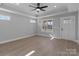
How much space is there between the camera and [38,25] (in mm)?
1974

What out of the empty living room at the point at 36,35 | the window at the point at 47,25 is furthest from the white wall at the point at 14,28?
the window at the point at 47,25

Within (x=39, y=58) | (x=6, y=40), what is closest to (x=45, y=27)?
(x=39, y=58)

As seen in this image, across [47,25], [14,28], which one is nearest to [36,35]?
[47,25]

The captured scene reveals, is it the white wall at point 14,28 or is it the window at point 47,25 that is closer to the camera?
the window at point 47,25

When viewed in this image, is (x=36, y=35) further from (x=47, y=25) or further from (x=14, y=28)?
(x=14, y=28)

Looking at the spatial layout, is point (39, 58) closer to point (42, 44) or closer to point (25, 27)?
point (42, 44)

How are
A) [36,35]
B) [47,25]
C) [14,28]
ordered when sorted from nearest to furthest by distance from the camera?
[47,25]
[36,35]
[14,28]

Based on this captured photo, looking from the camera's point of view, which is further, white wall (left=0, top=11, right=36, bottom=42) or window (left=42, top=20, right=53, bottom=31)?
white wall (left=0, top=11, right=36, bottom=42)

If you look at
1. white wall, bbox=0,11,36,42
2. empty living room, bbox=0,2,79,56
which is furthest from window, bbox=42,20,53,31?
white wall, bbox=0,11,36,42

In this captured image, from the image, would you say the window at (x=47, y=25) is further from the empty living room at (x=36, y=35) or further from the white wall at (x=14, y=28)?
the white wall at (x=14, y=28)

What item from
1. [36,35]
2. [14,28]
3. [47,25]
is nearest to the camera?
[47,25]

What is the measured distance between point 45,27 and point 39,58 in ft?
2.98

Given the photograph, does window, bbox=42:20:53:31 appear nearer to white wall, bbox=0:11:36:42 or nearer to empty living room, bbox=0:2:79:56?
empty living room, bbox=0:2:79:56

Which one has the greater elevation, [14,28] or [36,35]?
[14,28]
